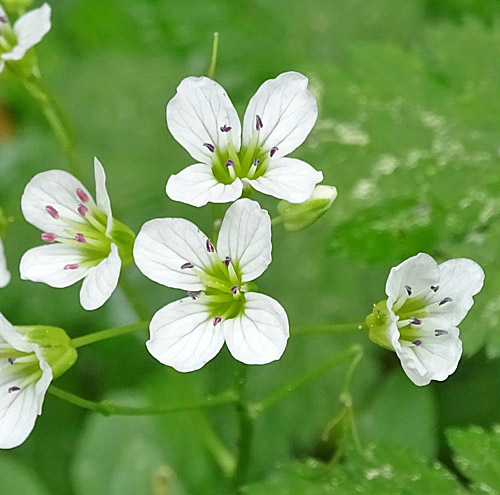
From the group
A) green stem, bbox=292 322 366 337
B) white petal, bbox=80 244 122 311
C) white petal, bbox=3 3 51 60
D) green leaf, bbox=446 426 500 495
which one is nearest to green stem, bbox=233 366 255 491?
green stem, bbox=292 322 366 337

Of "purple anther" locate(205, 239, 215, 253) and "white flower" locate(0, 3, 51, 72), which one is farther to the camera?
"white flower" locate(0, 3, 51, 72)

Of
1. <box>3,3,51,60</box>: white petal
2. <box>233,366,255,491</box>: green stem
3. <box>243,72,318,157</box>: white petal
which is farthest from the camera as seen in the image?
<box>3,3,51,60</box>: white petal

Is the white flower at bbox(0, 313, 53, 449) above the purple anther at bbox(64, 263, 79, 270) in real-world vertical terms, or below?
below

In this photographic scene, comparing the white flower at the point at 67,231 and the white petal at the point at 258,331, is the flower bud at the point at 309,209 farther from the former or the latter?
the white flower at the point at 67,231

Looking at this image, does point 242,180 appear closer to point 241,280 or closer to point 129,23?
point 241,280

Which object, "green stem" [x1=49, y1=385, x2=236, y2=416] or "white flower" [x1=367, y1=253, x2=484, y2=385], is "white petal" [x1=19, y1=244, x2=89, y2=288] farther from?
"white flower" [x1=367, y1=253, x2=484, y2=385]

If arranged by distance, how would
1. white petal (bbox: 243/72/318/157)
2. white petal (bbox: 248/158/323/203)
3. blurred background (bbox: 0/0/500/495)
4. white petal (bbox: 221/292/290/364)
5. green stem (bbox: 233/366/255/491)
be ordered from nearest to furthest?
white petal (bbox: 221/292/290/364) < white petal (bbox: 248/158/323/203) < white petal (bbox: 243/72/318/157) < green stem (bbox: 233/366/255/491) < blurred background (bbox: 0/0/500/495)

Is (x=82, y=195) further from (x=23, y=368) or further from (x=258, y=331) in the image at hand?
(x=258, y=331)

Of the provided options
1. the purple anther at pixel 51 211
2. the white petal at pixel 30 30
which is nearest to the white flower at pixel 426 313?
the purple anther at pixel 51 211

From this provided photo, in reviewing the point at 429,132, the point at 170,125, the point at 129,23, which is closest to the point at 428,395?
the point at 429,132
